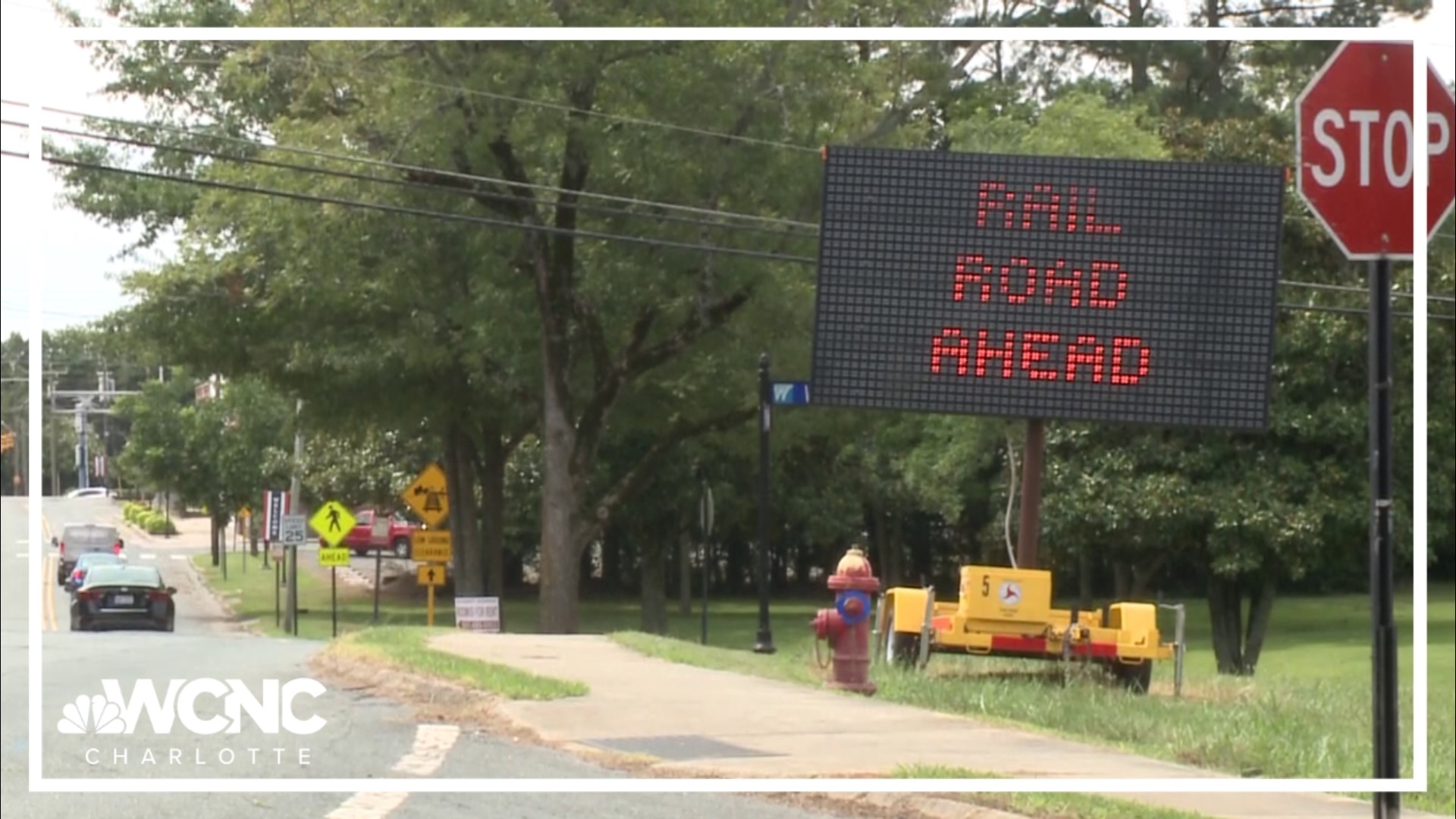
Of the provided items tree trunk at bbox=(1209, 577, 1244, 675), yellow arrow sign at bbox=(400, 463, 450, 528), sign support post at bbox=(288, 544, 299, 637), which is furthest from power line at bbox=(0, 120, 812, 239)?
tree trunk at bbox=(1209, 577, 1244, 675)

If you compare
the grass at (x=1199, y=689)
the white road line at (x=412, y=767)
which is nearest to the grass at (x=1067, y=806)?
the grass at (x=1199, y=689)

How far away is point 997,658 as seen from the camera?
213 inches

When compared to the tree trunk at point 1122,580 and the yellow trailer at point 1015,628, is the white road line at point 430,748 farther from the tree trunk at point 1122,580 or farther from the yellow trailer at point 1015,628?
the tree trunk at point 1122,580

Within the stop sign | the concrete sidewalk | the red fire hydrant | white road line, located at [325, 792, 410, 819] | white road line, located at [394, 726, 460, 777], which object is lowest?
white road line, located at [325, 792, 410, 819]

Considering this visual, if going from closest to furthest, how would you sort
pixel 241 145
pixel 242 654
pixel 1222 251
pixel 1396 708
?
pixel 1222 251
pixel 1396 708
pixel 241 145
pixel 242 654

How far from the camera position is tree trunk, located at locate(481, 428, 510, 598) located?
6000 millimetres

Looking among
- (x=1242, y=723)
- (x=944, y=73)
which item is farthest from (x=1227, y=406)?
(x=1242, y=723)

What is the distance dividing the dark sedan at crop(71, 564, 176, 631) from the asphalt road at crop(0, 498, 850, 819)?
0.22ft

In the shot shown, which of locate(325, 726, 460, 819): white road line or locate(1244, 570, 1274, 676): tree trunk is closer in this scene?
locate(1244, 570, 1274, 676): tree trunk

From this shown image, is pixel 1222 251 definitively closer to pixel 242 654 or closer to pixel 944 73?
pixel 944 73

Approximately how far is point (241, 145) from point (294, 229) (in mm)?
400

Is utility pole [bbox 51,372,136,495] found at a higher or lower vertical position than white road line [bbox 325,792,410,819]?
higher

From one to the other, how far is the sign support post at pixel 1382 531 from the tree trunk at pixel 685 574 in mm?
2048

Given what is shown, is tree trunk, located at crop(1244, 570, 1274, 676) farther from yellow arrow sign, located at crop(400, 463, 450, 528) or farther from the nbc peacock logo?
the nbc peacock logo
